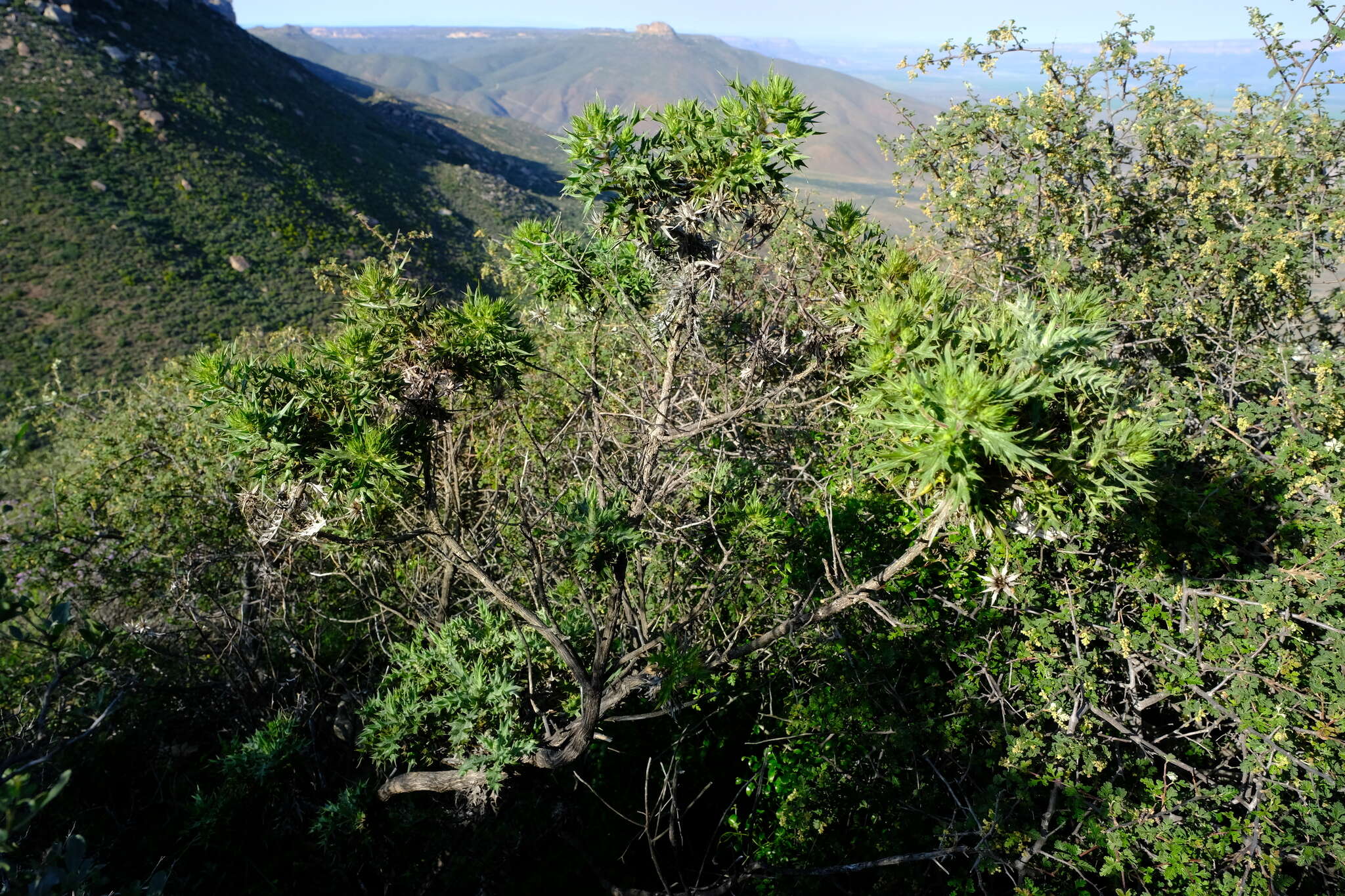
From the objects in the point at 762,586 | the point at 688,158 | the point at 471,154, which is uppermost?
the point at 471,154

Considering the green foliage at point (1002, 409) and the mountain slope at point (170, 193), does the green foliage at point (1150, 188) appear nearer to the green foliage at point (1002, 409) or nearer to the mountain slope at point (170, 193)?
the green foliage at point (1002, 409)

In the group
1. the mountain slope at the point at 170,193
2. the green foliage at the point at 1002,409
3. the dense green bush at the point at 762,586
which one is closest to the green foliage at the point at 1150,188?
the dense green bush at the point at 762,586

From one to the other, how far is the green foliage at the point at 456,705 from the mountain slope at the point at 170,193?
16.6m

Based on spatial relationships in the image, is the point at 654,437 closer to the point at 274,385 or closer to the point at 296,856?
the point at 274,385

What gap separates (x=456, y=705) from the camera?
3750mm

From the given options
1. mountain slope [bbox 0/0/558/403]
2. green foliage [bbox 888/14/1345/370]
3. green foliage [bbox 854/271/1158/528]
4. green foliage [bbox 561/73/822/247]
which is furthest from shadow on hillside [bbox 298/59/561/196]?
green foliage [bbox 854/271/1158/528]

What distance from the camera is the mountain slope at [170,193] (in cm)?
2247

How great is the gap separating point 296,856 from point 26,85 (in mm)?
41936

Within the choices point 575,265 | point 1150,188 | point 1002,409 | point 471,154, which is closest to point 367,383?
point 575,265

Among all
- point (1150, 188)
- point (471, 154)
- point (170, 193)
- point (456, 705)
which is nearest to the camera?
point (456, 705)

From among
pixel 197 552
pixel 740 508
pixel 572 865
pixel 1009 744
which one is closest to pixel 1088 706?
pixel 1009 744

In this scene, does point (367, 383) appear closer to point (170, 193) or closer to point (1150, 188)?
point (1150, 188)

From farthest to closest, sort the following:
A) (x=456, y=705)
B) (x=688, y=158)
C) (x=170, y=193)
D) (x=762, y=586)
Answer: (x=170, y=193) → (x=762, y=586) → (x=456, y=705) → (x=688, y=158)

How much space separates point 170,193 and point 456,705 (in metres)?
35.7
